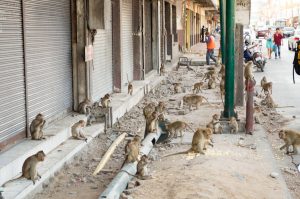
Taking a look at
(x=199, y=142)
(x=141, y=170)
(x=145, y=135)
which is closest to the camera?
(x=141, y=170)

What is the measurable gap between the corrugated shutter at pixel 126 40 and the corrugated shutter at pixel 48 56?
5388 millimetres

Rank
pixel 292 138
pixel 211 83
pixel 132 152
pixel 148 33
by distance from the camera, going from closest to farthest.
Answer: pixel 132 152 < pixel 292 138 < pixel 211 83 < pixel 148 33

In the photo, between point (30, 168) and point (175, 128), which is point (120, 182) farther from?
point (175, 128)

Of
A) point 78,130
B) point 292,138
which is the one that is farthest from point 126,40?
point 292,138

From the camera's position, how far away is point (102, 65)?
15469mm

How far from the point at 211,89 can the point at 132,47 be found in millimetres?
3160

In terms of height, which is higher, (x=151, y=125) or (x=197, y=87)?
(x=197, y=87)

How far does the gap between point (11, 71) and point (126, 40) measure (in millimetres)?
10066

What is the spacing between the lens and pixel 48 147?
9.40 meters

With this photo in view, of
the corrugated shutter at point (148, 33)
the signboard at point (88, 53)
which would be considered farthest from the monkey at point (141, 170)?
the corrugated shutter at point (148, 33)

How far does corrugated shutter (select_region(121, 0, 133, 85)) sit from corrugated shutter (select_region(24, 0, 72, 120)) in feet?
17.7

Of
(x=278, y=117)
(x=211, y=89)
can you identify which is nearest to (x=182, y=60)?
(x=211, y=89)

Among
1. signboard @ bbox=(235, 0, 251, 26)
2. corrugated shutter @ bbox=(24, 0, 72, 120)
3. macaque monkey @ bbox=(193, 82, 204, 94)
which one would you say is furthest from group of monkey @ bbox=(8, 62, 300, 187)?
macaque monkey @ bbox=(193, 82, 204, 94)

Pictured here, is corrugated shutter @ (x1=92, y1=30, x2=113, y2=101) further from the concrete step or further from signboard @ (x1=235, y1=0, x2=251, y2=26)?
signboard @ (x1=235, y1=0, x2=251, y2=26)
